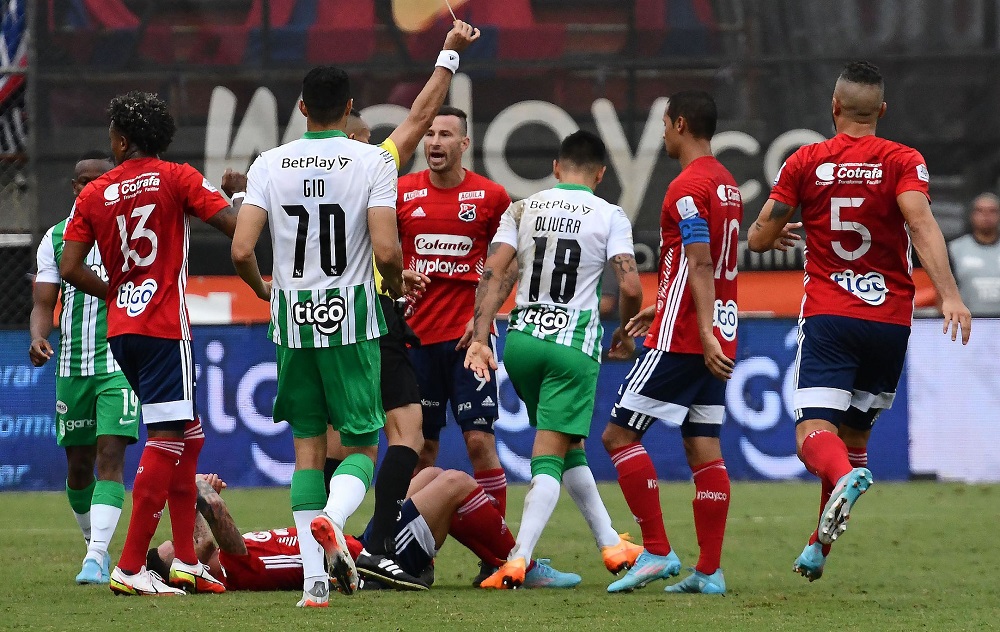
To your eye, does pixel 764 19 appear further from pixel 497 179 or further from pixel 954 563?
pixel 954 563

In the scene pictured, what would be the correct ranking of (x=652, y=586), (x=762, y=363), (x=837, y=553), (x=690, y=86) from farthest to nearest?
(x=690, y=86), (x=762, y=363), (x=837, y=553), (x=652, y=586)

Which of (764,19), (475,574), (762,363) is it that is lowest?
(475,574)

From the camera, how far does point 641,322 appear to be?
7180 mm

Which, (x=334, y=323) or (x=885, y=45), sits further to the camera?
(x=885, y=45)

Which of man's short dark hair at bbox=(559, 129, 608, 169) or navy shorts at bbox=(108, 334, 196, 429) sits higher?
man's short dark hair at bbox=(559, 129, 608, 169)

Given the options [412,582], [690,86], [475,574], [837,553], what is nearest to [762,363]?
[690,86]

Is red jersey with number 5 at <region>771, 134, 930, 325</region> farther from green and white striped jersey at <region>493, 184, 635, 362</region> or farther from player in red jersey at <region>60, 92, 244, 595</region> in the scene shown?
player in red jersey at <region>60, 92, 244, 595</region>

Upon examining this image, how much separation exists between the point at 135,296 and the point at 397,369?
122cm

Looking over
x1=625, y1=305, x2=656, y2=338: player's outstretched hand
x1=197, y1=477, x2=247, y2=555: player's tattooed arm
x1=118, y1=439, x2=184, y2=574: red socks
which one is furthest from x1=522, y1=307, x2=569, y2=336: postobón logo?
x1=118, y1=439, x2=184, y2=574: red socks

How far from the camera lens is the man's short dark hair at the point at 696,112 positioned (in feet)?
22.7

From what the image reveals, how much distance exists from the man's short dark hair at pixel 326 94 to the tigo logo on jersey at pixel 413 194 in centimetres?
182

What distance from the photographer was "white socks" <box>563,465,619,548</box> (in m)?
7.32

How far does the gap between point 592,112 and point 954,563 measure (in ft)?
23.6

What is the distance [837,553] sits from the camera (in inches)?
331
